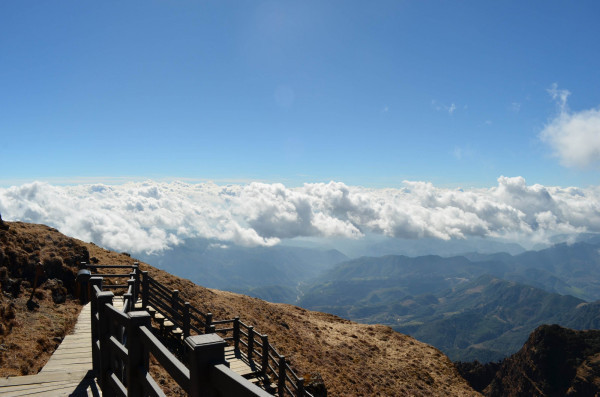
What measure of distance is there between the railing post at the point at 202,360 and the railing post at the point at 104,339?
3.74 metres

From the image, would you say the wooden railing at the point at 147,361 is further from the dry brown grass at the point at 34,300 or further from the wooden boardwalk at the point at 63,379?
the dry brown grass at the point at 34,300

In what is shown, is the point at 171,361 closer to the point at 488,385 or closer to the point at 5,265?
the point at 5,265

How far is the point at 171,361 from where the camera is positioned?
11.7 feet

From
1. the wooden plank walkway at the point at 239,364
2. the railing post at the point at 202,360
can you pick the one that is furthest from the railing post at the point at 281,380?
the railing post at the point at 202,360

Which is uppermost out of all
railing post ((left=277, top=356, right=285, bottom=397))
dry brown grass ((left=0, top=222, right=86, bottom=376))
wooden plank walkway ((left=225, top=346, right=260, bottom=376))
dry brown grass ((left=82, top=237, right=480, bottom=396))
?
dry brown grass ((left=0, top=222, right=86, bottom=376))

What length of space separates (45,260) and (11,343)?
8432mm

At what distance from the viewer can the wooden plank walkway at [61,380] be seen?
661cm

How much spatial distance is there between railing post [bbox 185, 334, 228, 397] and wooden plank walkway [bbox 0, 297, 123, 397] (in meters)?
5.09

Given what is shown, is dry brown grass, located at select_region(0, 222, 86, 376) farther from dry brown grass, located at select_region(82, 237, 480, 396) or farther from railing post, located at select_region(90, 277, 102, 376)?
dry brown grass, located at select_region(82, 237, 480, 396)

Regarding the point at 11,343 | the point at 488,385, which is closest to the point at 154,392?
the point at 11,343

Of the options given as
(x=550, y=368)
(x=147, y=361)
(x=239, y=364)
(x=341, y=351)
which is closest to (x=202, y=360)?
(x=147, y=361)

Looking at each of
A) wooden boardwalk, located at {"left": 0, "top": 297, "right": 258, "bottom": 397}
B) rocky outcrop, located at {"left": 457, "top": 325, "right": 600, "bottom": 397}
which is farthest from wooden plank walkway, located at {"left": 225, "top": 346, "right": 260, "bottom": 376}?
rocky outcrop, located at {"left": 457, "top": 325, "right": 600, "bottom": 397}

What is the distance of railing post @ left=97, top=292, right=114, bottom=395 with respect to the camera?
6.00m

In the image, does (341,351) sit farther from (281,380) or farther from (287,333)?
(281,380)
